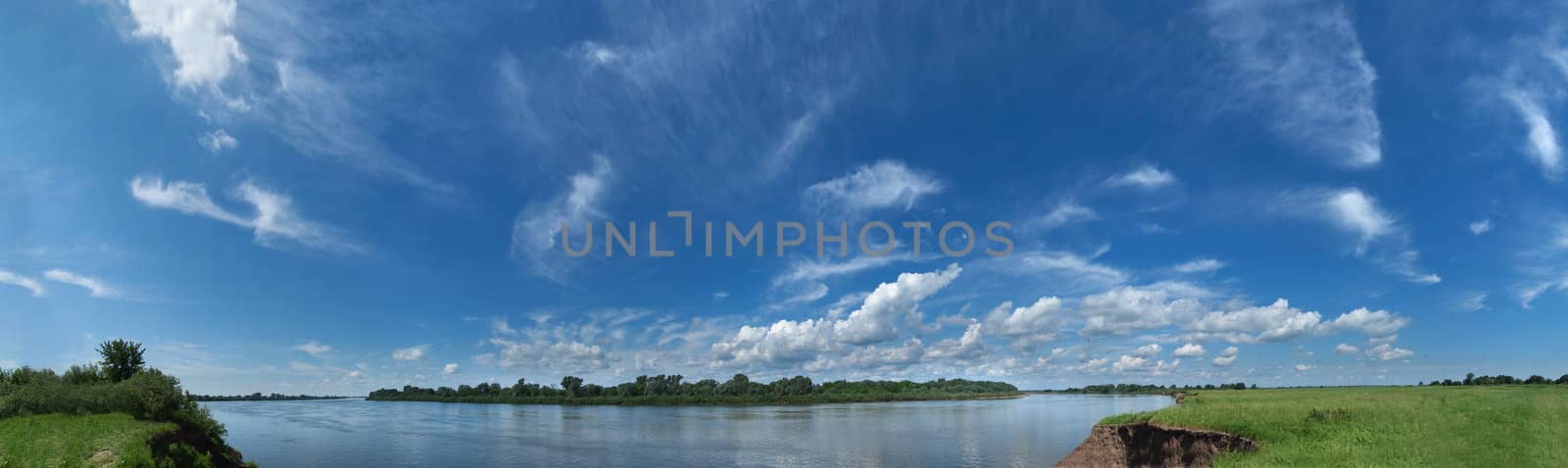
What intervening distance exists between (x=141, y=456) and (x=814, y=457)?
113 ft

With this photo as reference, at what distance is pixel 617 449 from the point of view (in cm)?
5316

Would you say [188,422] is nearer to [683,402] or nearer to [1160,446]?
[1160,446]

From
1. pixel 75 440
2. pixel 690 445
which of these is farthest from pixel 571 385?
pixel 75 440

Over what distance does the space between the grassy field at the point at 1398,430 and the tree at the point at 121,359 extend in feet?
208

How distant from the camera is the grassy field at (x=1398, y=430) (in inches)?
Result: 771

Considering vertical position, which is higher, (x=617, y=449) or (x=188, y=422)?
(x=188, y=422)

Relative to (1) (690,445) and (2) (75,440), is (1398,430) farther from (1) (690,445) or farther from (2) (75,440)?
(2) (75,440)

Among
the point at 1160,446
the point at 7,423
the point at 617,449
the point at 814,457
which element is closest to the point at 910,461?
the point at 814,457

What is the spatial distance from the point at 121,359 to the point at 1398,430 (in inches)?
2770

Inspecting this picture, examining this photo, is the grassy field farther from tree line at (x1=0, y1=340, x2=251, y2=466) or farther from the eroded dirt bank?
tree line at (x1=0, y1=340, x2=251, y2=466)

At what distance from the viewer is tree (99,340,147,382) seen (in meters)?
42.6

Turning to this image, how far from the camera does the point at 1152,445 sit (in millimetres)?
30062

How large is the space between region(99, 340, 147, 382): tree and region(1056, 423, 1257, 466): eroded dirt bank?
59989 millimetres

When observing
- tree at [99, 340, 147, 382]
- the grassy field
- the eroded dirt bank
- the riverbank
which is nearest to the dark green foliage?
the grassy field
